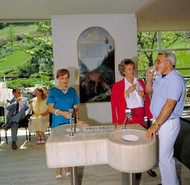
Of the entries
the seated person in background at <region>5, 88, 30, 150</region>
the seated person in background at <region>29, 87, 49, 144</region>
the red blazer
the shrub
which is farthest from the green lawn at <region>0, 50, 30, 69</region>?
the red blazer

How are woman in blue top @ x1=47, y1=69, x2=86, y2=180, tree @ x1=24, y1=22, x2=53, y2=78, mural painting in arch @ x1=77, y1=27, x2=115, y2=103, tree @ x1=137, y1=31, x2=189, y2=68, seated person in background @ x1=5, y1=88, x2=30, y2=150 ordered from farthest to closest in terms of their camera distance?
tree @ x1=24, y1=22, x2=53, y2=78 < tree @ x1=137, y1=31, x2=189, y2=68 < mural painting in arch @ x1=77, y1=27, x2=115, y2=103 < seated person in background @ x1=5, y1=88, x2=30, y2=150 < woman in blue top @ x1=47, y1=69, x2=86, y2=180

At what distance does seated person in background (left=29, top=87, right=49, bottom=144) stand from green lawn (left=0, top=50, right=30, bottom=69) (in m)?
2.99

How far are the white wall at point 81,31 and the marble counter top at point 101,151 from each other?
9.05 ft

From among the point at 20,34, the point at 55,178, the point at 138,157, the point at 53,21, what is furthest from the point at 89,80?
the point at 20,34

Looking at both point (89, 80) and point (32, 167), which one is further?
point (89, 80)

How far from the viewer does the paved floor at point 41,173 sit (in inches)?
106

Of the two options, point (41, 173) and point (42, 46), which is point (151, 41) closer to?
point (42, 46)

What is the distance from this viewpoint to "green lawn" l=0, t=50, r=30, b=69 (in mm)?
6738

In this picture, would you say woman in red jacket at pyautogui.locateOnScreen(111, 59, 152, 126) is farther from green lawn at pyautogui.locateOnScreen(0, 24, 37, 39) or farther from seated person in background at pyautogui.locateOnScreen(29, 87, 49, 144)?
green lawn at pyautogui.locateOnScreen(0, 24, 37, 39)

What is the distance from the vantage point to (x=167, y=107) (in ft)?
6.28

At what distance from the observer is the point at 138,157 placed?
5.23 ft

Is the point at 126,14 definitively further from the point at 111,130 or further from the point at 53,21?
the point at 111,130

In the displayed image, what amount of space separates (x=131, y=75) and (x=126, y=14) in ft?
8.40

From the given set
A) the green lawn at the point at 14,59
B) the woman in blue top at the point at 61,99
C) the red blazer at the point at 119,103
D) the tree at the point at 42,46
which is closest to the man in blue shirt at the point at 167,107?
the red blazer at the point at 119,103
